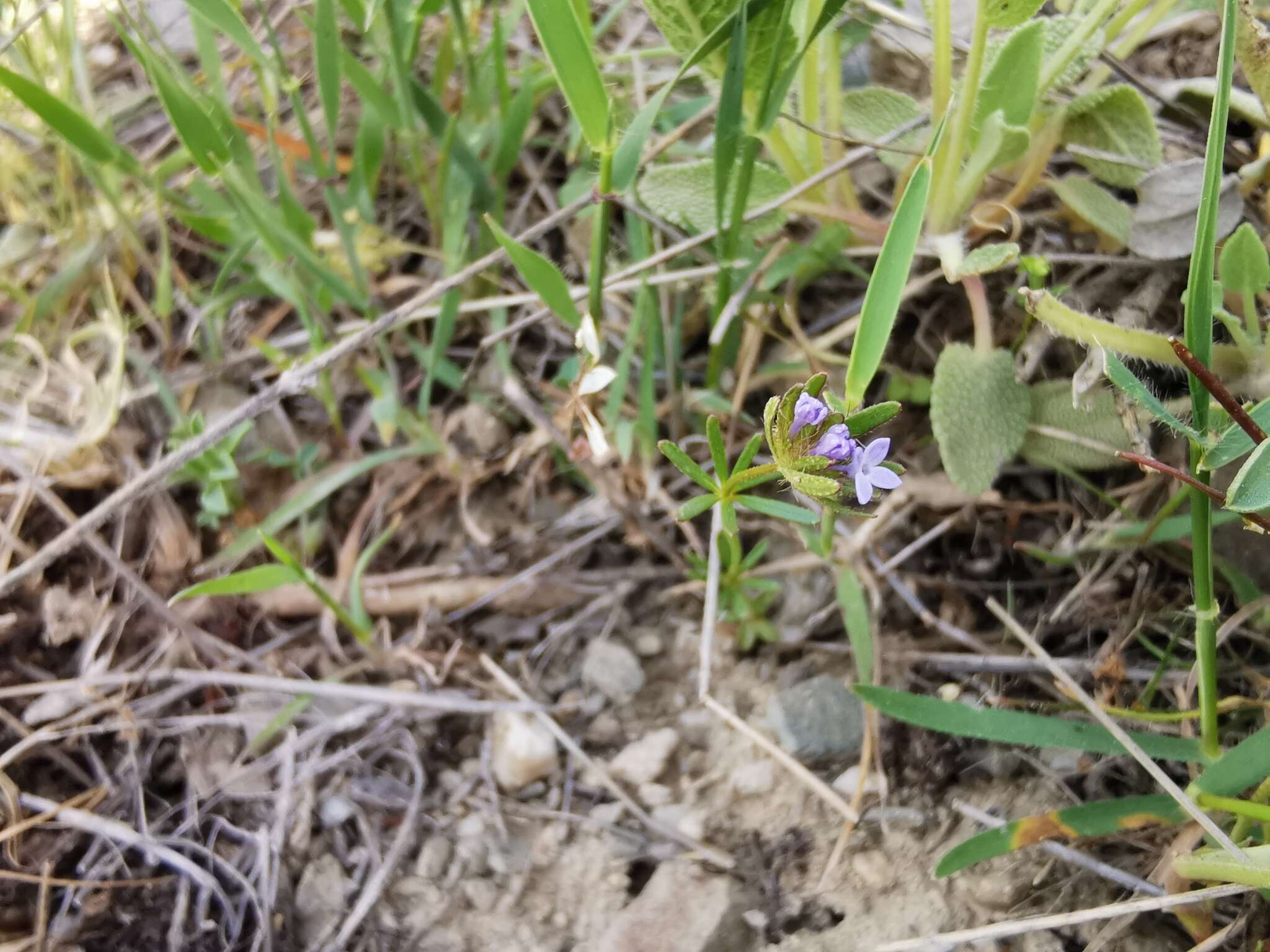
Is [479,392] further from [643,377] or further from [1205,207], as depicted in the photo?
[1205,207]

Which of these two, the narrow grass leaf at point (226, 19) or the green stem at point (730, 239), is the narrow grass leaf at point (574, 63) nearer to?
the green stem at point (730, 239)

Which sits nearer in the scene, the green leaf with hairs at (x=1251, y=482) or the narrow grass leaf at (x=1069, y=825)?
the green leaf with hairs at (x=1251, y=482)

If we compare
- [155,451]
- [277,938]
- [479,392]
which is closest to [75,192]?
[155,451]

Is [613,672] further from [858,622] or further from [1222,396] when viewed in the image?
[1222,396]

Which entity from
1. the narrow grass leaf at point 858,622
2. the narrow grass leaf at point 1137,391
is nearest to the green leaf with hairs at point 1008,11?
the narrow grass leaf at point 1137,391

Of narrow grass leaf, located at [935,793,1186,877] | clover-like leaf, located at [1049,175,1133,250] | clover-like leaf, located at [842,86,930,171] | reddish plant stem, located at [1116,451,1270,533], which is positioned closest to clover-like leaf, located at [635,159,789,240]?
clover-like leaf, located at [842,86,930,171]

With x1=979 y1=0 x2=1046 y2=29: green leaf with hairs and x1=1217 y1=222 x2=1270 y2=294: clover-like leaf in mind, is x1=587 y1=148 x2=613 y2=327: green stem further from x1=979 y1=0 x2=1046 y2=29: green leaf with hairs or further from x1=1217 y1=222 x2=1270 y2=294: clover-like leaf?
x1=1217 y1=222 x2=1270 y2=294: clover-like leaf
